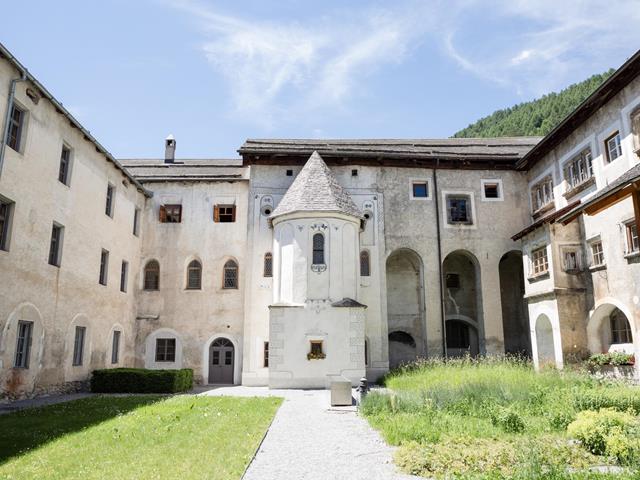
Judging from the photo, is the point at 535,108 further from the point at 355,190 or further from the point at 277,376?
the point at 277,376

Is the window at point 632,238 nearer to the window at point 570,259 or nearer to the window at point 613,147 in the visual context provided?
the window at point 570,259

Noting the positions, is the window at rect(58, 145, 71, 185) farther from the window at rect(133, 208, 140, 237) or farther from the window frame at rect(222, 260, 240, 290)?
the window frame at rect(222, 260, 240, 290)

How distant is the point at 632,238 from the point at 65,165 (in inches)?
816

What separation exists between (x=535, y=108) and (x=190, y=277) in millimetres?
46561

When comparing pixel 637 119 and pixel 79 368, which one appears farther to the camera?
pixel 79 368

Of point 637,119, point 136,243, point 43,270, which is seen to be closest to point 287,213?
point 136,243

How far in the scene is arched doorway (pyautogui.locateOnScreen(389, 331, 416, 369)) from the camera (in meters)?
26.0

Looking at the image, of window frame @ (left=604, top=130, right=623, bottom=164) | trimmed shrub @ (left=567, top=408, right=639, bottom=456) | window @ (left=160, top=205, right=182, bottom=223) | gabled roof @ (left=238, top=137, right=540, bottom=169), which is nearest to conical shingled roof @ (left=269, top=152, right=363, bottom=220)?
gabled roof @ (left=238, top=137, right=540, bottom=169)

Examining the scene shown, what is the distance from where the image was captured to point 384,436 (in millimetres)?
9539

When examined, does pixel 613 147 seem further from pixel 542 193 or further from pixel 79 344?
pixel 79 344

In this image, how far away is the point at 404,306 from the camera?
26.3 metres

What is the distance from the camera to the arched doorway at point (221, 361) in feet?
79.9

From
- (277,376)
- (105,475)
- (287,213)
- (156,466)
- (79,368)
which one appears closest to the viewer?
(105,475)

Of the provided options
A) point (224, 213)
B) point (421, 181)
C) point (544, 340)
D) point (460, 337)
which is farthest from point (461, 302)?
point (224, 213)
